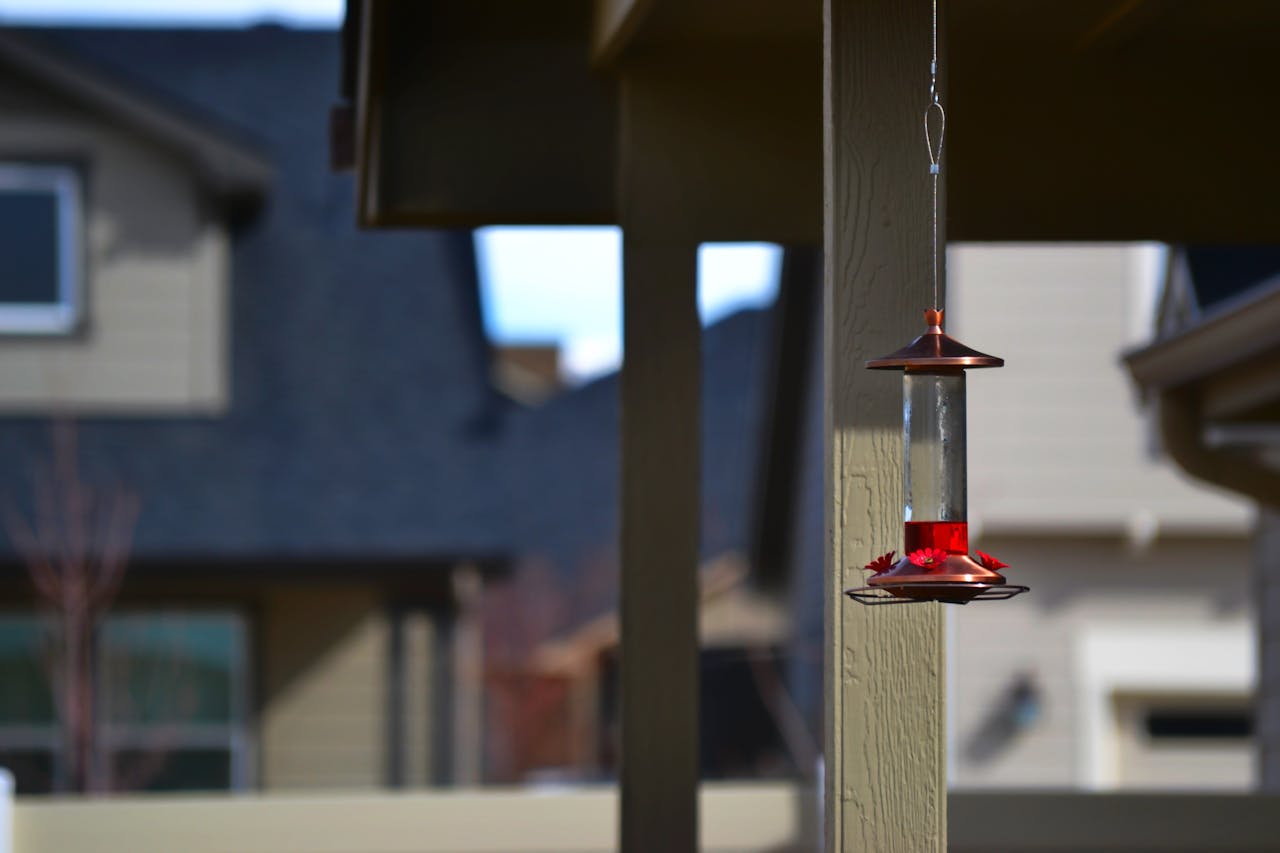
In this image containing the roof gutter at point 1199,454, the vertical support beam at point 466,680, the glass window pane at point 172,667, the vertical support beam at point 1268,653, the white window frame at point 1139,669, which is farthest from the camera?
the vertical support beam at point 466,680

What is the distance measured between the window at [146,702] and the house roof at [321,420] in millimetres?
633

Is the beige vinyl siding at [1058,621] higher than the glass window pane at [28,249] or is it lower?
lower

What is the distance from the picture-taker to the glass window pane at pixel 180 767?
34.0ft

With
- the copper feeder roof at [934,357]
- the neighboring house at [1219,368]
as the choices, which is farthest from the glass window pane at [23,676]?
the copper feeder roof at [934,357]

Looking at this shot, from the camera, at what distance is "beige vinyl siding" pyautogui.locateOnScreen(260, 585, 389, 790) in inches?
417

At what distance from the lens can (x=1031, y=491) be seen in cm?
973

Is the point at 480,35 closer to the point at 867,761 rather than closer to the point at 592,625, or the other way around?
the point at 867,761

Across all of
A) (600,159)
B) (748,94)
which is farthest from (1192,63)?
(600,159)

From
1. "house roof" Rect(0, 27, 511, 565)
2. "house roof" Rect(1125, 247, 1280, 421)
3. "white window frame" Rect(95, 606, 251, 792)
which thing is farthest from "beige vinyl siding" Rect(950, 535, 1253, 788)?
"white window frame" Rect(95, 606, 251, 792)

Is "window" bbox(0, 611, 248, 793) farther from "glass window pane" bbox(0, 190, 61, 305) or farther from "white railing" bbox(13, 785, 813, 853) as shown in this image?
"white railing" bbox(13, 785, 813, 853)

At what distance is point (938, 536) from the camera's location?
101 inches

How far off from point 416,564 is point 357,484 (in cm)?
55

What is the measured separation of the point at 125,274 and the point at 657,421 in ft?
22.6

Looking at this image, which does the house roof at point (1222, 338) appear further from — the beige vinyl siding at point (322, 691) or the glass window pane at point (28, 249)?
the glass window pane at point (28, 249)
